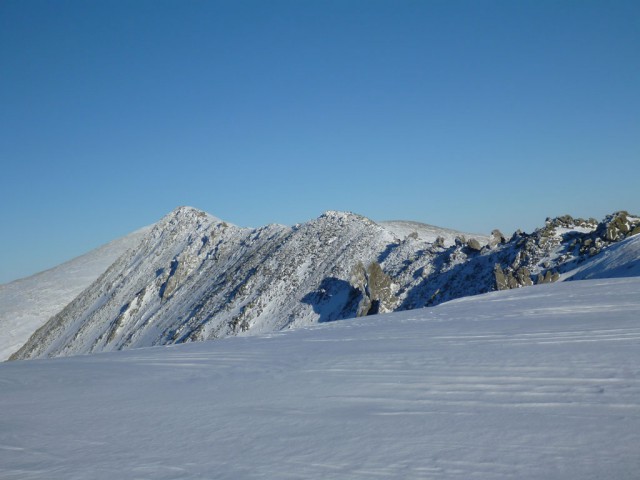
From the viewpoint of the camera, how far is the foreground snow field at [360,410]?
3.71 m

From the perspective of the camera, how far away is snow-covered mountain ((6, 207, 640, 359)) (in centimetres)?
3306

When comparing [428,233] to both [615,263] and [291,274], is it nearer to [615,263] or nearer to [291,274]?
[291,274]

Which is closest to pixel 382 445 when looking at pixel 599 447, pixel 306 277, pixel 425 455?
pixel 425 455

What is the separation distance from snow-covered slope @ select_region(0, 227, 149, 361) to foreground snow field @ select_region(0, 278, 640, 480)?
6128cm

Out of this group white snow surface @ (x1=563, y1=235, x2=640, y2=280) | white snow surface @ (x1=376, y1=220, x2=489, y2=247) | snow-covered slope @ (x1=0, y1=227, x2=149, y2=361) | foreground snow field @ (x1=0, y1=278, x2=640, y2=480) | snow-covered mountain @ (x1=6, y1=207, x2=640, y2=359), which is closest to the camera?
foreground snow field @ (x1=0, y1=278, x2=640, y2=480)

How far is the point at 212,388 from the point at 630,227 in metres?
34.0

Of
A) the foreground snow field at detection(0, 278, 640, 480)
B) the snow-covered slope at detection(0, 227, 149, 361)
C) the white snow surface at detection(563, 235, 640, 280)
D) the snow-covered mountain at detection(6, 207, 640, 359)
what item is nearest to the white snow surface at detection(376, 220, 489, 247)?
the snow-covered mountain at detection(6, 207, 640, 359)

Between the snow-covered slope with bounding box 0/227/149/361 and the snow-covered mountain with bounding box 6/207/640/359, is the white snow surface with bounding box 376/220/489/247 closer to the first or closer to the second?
the snow-covered mountain with bounding box 6/207/640/359

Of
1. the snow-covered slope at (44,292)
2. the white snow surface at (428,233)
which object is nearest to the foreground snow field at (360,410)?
the white snow surface at (428,233)

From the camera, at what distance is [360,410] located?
509 centimetres

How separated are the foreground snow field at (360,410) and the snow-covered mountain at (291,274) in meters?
20.0

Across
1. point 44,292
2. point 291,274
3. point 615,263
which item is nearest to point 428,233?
point 291,274

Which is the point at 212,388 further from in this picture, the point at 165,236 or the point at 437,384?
the point at 165,236

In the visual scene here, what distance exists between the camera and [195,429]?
16.3 feet
